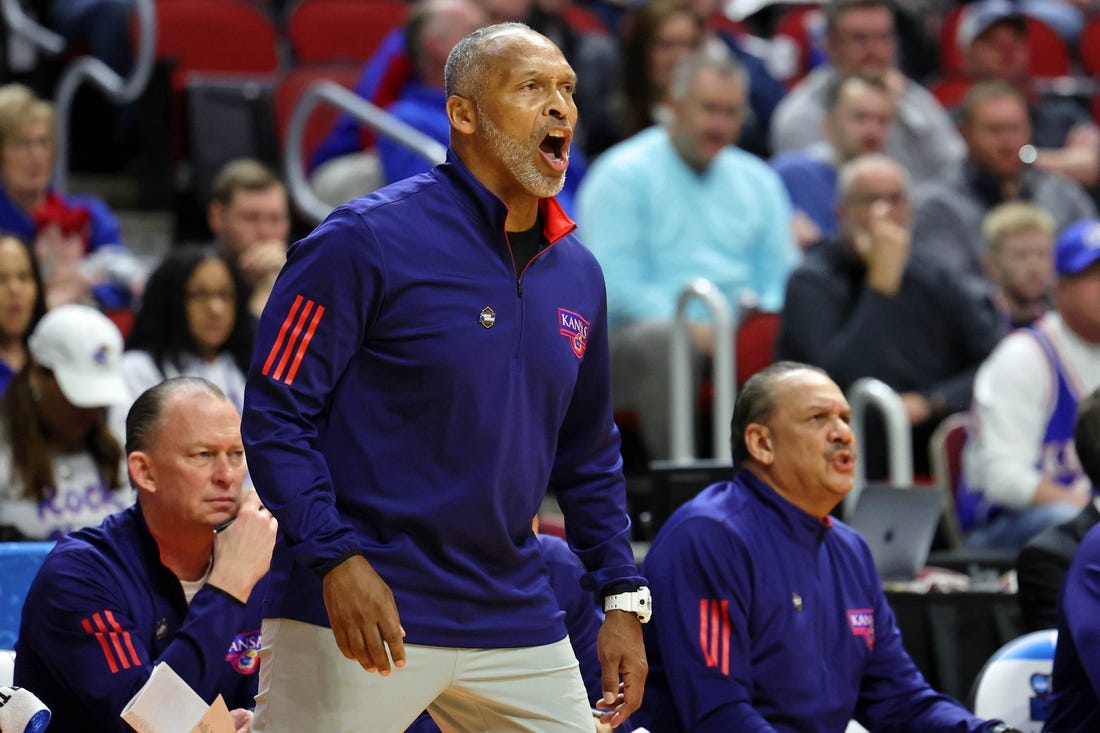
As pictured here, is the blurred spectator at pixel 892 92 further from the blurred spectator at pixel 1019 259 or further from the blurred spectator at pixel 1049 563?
the blurred spectator at pixel 1049 563

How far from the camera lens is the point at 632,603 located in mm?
3420

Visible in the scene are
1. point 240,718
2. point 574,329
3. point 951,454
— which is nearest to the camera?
point 574,329

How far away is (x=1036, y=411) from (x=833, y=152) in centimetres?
213

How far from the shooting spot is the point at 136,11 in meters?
8.55

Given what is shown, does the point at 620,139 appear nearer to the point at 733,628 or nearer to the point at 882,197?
the point at 882,197

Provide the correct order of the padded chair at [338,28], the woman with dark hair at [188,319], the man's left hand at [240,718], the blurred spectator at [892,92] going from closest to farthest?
the man's left hand at [240,718] → the woman with dark hair at [188,319] → the blurred spectator at [892,92] → the padded chair at [338,28]

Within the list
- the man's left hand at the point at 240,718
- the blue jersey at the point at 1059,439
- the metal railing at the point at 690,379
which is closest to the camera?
the man's left hand at the point at 240,718

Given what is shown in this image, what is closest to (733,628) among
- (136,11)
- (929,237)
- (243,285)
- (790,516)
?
(790,516)

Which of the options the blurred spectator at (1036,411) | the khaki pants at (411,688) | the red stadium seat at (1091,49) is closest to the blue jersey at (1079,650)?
the khaki pants at (411,688)

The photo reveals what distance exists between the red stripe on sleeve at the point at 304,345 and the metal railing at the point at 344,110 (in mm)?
3849

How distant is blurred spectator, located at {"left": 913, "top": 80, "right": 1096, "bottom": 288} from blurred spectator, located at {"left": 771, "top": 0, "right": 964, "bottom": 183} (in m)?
0.19

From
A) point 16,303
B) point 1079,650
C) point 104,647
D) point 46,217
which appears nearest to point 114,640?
point 104,647

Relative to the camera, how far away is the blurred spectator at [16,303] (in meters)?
5.99

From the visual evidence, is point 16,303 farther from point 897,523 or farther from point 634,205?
point 897,523
